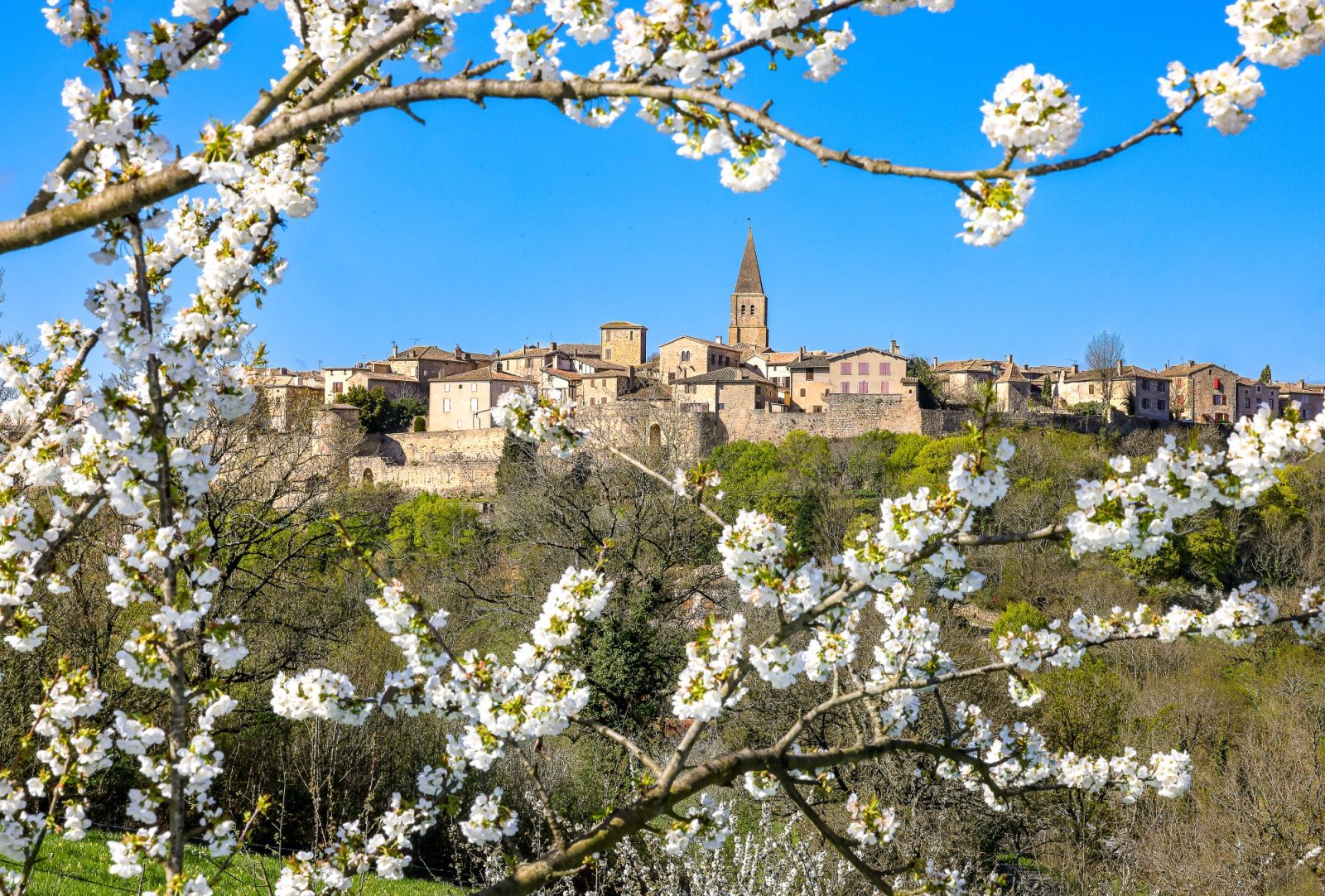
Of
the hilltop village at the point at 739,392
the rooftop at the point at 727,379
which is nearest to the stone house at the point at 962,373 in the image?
the hilltop village at the point at 739,392

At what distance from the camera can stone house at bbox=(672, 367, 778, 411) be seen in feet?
181

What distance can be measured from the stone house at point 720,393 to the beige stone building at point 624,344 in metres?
21.0

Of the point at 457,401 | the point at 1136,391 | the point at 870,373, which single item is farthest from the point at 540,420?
the point at 1136,391

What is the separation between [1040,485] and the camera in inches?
1419

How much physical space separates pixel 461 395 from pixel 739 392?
1814 cm

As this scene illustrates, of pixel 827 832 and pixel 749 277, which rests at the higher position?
pixel 749 277

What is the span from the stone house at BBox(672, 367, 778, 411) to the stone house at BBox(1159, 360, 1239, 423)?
24.8 metres

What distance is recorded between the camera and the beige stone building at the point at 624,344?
77.7 m

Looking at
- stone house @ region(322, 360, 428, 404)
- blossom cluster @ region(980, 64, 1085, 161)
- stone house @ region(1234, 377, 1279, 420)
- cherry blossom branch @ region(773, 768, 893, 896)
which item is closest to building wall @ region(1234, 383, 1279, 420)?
stone house @ region(1234, 377, 1279, 420)

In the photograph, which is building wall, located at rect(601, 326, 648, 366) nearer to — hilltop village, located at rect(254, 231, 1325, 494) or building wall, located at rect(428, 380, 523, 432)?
hilltop village, located at rect(254, 231, 1325, 494)

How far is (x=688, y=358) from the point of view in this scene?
227 ft

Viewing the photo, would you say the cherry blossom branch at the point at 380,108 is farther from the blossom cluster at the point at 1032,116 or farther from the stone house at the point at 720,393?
the stone house at the point at 720,393

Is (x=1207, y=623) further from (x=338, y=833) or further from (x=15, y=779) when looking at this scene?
(x=15, y=779)

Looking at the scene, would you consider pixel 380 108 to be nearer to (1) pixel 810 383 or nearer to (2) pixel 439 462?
(2) pixel 439 462
